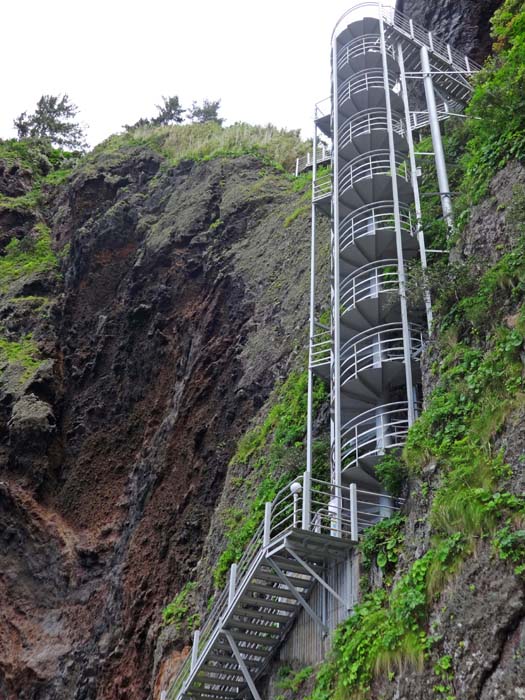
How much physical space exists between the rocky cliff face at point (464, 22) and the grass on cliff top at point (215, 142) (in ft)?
29.2

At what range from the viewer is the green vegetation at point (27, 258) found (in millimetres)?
35500

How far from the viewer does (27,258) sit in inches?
1458

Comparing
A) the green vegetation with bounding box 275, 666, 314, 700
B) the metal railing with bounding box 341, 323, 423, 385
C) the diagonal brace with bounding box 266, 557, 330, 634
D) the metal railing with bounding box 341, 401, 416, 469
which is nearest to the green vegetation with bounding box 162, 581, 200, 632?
the green vegetation with bounding box 275, 666, 314, 700

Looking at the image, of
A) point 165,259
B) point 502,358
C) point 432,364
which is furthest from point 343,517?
point 165,259

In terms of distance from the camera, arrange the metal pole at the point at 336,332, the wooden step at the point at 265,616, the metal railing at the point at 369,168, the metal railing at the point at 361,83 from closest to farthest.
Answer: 1. the wooden step at the point at 265,616
2. the metal pole at the point at 336,332
3. the metal railing at the point at 369,168
4. the metal railing at the point at 361,83

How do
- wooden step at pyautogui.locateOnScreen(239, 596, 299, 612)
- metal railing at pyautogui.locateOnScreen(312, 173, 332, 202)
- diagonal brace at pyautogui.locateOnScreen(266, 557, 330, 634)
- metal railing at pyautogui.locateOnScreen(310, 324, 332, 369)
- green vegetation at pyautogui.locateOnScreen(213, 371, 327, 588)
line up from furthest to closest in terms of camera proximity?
metal railing at pyautogui.locateOnScreen(312, 173, 332, 202) < metal railing at pyautogui.locateOnScreen(310, 324, 332, 369) < green vegetation at pyautogui.locateOnScreen(213, 371, 327, 588) < wooden step at pyautogui.locateOnScreen(239, 596, 299, 612) < diagonal brace at pyautogui.locateOnScreen(266, 557, 330, 634)

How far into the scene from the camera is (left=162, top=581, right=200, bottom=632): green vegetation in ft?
57.2

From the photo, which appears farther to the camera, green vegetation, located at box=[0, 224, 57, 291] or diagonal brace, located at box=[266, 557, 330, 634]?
green vegetation, located at box=[0, 224, 57, 291]

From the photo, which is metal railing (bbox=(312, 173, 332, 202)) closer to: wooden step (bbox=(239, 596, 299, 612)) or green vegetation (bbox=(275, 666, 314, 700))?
wooden step (bbox=(239, 596, 299, 612))

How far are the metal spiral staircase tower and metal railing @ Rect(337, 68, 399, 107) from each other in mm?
39

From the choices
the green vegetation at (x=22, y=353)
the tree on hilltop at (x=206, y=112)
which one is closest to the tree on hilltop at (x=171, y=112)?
the tree on hilltop at (x=206, y=112)

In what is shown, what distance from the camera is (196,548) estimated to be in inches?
783

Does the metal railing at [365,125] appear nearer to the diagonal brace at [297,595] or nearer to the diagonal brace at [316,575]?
the diagonal brace at [316,575]

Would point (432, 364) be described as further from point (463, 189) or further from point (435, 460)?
point (463, 189)
